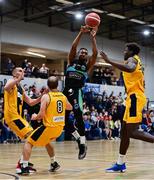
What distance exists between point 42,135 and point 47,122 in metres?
0.21

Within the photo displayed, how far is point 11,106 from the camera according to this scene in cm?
696

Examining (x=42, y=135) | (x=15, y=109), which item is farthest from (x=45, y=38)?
(x=42, y=135)

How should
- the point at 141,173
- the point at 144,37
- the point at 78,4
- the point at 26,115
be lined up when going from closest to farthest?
the point at 141,173, the point at 26,115, the point at 78,4, the point at 144,37

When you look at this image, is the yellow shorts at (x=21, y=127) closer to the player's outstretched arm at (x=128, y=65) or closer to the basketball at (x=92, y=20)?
the player's outstretched arm at (x=128, y=65)

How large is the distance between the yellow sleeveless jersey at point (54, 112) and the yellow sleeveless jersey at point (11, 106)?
2.66 ft

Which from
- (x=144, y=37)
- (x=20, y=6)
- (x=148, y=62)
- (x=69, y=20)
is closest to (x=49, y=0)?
(x=20, y=6)

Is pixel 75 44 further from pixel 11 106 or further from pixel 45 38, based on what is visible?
pixel 45 38

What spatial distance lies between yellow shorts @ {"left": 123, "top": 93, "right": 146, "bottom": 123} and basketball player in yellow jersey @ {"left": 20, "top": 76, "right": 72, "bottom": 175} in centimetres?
105

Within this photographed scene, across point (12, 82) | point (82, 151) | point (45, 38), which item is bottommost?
point (82, 151)

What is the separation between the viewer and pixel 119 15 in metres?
24.7

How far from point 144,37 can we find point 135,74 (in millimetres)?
26023

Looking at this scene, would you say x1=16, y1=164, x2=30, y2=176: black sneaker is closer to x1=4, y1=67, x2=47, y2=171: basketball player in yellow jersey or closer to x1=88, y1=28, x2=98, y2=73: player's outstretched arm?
x1=4, y1=67, x2=47, y2=171: basketball player in yellow jersey

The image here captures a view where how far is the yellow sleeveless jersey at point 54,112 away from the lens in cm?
634

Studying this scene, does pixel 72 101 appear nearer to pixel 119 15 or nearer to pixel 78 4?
pixel 78 4
